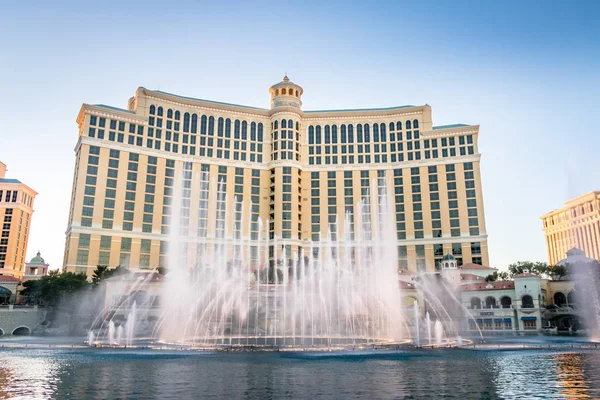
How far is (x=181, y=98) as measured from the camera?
4245 inches

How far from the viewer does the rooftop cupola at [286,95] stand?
114 metres

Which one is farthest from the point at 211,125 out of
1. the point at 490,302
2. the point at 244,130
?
the point at 490,302

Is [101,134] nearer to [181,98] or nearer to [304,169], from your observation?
[181,98]

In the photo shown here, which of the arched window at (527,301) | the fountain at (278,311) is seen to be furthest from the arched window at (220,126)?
the arched window at (527,301)

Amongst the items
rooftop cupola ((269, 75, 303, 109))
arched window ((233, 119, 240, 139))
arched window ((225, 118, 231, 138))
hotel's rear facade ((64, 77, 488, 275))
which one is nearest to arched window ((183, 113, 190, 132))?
hotel's rear facade ((64, 77, 488, 275))

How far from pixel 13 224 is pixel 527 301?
133 metres

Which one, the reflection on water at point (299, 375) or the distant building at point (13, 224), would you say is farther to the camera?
the distant building at point (13, 224)

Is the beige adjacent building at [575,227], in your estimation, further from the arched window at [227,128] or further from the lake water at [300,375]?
the lake water at [300,375]

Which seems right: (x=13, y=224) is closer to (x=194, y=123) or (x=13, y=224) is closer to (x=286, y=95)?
(x=194, y=123)

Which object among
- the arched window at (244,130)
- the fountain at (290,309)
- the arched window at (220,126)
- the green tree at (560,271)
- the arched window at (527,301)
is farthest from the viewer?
the arched window at (244,130)

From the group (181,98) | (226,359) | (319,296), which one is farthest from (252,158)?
(226,359)

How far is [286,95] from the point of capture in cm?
11438

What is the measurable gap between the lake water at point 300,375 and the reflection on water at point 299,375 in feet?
0.14

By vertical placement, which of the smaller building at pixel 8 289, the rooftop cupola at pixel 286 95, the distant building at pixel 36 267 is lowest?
the smaller building at pixel 8 289
